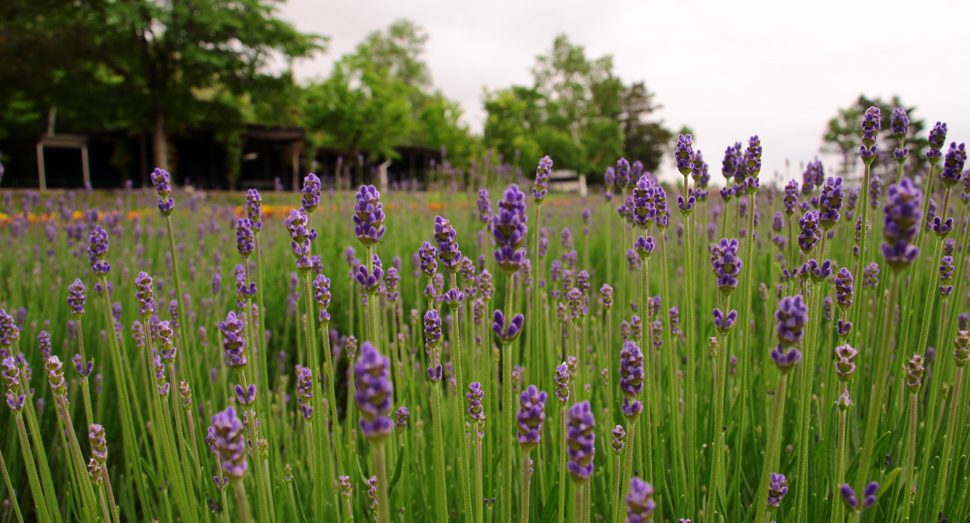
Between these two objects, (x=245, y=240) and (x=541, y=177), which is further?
(x=541, y=177)

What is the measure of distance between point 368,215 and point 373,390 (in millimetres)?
552

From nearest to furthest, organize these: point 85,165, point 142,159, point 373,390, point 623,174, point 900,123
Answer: point 373,390 → point 900,123 → point 623,174 → point 85,165 → point 142,159

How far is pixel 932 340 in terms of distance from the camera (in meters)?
2.77

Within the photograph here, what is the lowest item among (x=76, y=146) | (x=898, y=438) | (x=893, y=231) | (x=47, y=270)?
(x=898, y=438)

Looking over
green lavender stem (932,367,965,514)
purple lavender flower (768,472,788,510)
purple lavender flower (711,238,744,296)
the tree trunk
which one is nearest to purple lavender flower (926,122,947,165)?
green lavender stem (932,367,965,514)

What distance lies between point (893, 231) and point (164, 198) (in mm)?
1844

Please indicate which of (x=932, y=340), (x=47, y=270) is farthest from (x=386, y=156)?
(x=932, y=340)

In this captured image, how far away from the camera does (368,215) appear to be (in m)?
1.10

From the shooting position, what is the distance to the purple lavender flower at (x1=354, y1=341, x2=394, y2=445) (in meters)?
0.61

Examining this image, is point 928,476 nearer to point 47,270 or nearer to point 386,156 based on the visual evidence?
point 47,270

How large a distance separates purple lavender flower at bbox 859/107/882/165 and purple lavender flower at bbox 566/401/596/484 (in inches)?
48.4

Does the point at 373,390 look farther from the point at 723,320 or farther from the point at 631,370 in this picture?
the point at 723,320

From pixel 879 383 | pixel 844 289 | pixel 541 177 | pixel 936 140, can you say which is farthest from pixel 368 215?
pixel 936 140

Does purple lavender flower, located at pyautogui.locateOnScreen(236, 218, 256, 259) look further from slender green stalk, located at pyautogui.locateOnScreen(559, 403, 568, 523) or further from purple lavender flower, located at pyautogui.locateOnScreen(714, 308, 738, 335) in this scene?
purple lavender flower, located at pyautogui.locateOnScreen(714, 308, 738, 335)
